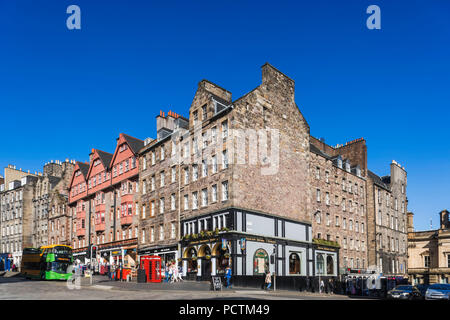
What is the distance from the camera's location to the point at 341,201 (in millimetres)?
57062

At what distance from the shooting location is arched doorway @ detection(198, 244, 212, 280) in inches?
1501

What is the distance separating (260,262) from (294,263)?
20.8 ft

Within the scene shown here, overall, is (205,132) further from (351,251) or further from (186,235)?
(351,251)

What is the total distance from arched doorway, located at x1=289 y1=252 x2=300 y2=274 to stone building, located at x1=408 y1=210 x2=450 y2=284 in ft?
132

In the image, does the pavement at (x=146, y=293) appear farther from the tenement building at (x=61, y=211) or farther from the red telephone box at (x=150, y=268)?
the tenement building at (x=61, y=211)

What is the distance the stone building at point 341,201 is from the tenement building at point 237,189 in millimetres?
4510

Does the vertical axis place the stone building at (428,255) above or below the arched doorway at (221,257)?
below

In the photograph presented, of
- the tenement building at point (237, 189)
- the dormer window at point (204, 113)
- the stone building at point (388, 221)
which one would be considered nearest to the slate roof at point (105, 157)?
the tenement building at point (237, 189)

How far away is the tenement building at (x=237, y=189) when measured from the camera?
37.5m

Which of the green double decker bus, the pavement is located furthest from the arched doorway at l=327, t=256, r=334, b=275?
the green double decker bus

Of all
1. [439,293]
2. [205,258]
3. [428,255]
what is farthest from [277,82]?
[428,255]

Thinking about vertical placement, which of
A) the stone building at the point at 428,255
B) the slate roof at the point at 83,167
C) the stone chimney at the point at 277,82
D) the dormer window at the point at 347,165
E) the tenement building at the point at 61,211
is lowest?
the stone building at the point at 428,255

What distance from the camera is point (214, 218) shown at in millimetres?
38750

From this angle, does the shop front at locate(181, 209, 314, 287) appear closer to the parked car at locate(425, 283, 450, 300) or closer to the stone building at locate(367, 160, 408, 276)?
the parked car at locate(425, 283, 450, 300)
